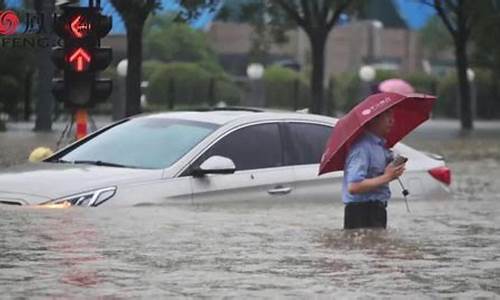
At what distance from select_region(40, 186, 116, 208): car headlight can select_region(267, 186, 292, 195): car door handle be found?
5.54ft

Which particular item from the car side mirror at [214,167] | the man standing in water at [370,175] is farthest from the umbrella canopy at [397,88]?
the car side mirror at [214,167]

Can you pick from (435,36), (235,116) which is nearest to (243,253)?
(235,116)

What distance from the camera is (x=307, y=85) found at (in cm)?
5538

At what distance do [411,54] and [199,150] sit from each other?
80.3 m

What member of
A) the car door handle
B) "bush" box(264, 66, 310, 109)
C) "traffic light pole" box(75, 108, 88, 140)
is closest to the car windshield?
the car door handle

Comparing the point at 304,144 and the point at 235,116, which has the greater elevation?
the point at 235,116

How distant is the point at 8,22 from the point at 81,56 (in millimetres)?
3507

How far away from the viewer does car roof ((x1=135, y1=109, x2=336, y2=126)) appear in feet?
37.3

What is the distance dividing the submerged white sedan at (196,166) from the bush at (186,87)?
38974mm

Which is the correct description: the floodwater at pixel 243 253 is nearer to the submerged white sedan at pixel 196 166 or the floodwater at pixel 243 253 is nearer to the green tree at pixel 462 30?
the submerged white sedan at pixel 196 166

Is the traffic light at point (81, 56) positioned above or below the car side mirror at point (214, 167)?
above

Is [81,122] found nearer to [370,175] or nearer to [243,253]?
[370,175]

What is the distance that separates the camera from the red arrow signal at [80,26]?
49.7 ft

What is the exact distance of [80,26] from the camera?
15.2m
